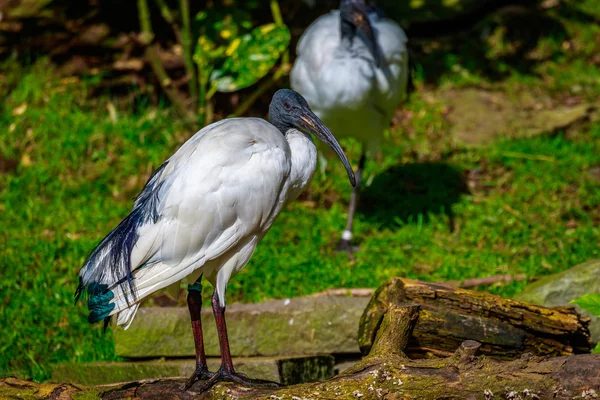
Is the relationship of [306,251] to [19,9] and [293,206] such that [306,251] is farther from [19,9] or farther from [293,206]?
[19,9]

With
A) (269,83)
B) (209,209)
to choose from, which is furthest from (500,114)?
(209,209)

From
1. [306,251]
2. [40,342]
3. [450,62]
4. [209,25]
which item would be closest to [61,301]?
[40,342]

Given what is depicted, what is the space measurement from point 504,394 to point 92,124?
16.1ft

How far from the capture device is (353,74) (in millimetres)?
5746

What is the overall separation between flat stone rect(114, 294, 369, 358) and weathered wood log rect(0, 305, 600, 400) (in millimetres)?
1185

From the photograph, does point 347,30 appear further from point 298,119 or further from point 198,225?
point 198,225

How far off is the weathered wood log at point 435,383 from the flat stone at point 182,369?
2.66 feet

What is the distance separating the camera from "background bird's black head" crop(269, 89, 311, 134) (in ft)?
12.6

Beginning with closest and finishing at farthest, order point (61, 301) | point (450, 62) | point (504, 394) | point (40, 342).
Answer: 1. point (504, 394)
2. point (40, 342)
3. point (61, 301)
4. point (450, 62)

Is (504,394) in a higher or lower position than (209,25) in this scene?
lower

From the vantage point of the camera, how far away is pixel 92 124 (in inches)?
271

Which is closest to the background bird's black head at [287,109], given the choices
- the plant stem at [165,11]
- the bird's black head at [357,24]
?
the bird's black head at [357,24]

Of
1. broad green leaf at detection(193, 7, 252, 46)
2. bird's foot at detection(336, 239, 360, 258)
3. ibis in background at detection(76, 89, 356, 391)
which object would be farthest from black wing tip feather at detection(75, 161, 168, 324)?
broad green leaf at detection(193, 7, 252, 46)

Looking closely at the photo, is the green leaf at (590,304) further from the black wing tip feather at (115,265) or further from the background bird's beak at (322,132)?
the black wing tip feather at (115,265)
